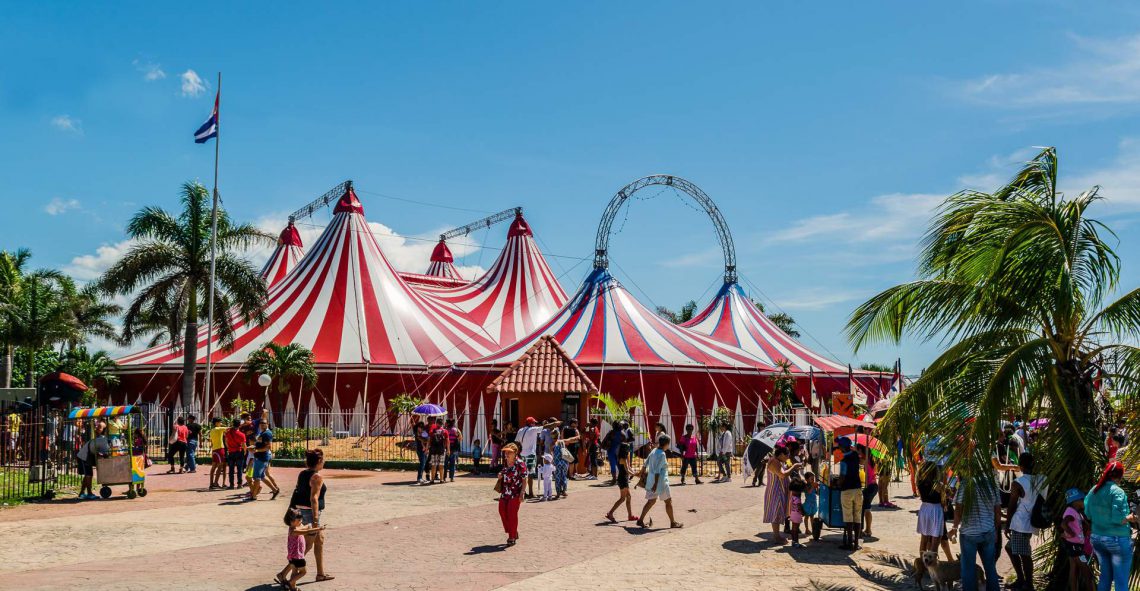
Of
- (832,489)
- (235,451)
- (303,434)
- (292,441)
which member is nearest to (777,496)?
(832,489)

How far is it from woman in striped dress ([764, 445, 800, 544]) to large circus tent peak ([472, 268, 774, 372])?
516 inches

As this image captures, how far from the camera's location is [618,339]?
24.8 m

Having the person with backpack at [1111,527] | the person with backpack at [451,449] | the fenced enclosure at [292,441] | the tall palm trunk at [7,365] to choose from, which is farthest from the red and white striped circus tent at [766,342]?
the tall palm trunk at [7,365]

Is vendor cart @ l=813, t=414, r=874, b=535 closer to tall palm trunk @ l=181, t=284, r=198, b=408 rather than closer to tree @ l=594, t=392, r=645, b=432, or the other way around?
tree @ l=594, t=392, r=645, b=432

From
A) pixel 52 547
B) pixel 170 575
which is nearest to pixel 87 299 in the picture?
pixel 52 547

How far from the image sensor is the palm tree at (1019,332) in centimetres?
668

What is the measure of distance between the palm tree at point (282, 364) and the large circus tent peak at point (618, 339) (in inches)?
256

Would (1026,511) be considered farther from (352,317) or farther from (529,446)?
(352,317)

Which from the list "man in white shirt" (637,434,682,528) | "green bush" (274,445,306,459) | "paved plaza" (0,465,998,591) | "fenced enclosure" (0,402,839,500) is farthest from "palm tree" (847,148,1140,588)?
"green bush" (274,445,306,459)

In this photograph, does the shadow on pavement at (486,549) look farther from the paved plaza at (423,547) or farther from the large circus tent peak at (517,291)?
the large circus tent peak at (517,291)

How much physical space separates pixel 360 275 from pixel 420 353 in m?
4.07

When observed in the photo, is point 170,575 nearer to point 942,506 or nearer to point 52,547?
point 52,547

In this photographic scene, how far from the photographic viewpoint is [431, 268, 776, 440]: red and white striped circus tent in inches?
920

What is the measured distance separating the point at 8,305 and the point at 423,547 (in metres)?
23.8
